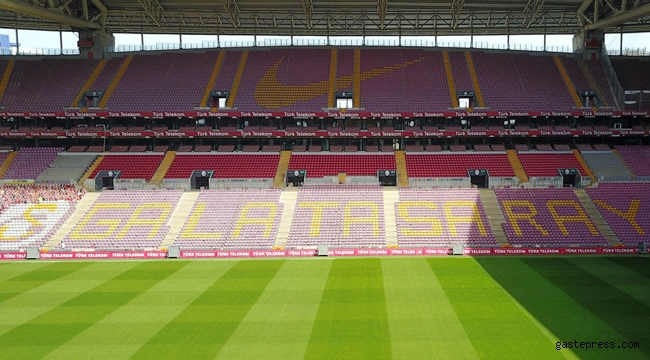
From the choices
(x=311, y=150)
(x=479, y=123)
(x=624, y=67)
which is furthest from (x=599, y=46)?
(x=311, y=150)

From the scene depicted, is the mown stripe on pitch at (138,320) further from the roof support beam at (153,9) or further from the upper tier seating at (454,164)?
the roof support beam at (153,9)

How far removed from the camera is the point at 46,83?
60219 millimetres

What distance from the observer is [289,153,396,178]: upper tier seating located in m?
51.8

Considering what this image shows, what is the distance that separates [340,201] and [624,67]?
3958cm

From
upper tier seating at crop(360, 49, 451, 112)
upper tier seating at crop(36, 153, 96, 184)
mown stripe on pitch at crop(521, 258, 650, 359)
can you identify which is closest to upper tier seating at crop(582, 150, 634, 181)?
upper tier seating at crop(360, 49, 451, 112)

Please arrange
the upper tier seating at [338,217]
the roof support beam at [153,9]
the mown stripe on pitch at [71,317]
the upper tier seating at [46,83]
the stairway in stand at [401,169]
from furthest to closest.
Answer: the upper tier seating at [46,83], the roof support beam at [153,9], the stairway in stand at [401,169], the upper tier seating at [338,217], the mown stripe on pitch at [71,317]

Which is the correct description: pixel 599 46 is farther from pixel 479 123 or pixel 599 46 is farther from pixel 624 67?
pixel 479 123

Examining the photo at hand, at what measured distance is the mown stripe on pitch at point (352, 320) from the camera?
66.1ft

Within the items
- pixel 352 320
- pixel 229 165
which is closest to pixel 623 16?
pixel 229 165

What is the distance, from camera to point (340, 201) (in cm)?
4603

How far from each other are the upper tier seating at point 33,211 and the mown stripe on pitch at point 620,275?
40.1 metres

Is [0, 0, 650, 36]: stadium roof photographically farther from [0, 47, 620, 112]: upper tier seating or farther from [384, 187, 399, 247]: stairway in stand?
[384, 187, 399, 247]: stairway in stand

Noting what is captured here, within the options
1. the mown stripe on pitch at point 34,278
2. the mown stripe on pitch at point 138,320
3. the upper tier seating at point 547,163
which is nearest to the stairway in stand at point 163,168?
the mown stripe on pitch at point 34,278

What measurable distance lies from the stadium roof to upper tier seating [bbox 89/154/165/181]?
1501 centimetres
